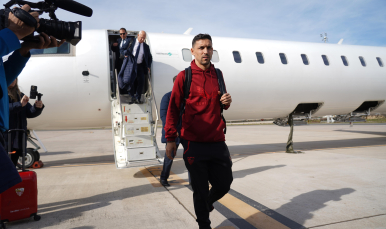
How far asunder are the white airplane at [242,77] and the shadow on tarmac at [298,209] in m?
3.94

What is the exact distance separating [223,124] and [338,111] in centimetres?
792

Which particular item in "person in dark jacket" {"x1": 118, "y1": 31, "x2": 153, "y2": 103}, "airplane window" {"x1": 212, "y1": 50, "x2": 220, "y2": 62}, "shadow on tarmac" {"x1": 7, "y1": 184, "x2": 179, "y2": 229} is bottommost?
"shadow on tarmac" {"x1": 7, "y1": 184, "x2": 179, "y2": 229}

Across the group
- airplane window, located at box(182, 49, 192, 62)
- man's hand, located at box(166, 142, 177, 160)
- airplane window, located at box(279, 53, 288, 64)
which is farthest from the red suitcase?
airplane window, located at box(279, 53, 288, 64)

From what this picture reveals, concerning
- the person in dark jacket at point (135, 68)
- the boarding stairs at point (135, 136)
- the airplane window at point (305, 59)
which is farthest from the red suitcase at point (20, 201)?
the airplane window at point (305, 59)

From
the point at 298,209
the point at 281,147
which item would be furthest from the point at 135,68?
the point at 281,147

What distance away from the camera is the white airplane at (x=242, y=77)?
620 centimetres

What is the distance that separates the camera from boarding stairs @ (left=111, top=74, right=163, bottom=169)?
533cm

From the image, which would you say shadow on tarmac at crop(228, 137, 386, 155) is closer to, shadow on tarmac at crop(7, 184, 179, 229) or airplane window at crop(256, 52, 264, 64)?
airplane window at crop(256, 52, 264, 64)

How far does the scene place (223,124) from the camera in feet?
8.21

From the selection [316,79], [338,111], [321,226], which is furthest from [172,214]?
[338,111]

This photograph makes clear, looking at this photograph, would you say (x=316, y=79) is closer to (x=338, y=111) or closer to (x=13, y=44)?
(x=338, y=111)

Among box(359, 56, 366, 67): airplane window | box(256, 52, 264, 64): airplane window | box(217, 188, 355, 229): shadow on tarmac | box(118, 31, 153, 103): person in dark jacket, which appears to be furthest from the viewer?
box(359, 56, 366, 67): airplane window

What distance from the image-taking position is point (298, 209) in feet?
10.8

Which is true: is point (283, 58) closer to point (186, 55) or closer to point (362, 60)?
point (186, 55)
